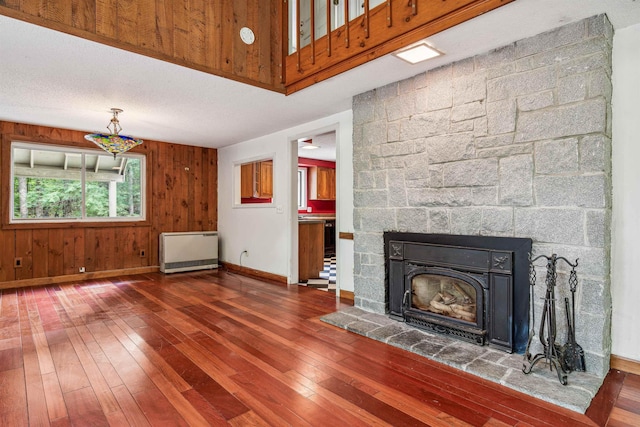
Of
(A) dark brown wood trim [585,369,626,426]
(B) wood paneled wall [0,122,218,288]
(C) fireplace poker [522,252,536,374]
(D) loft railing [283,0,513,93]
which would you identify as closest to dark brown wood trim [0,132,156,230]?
(B) wood paneled wall [0,122,218,288]

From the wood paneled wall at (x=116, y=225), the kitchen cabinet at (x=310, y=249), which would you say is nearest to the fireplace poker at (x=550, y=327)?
the kitchen cabinet at (x=310, y=249)

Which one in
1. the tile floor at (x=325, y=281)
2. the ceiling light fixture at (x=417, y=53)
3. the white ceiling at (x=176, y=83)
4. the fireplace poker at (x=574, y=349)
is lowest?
the tile floor at (x=325, y=281)

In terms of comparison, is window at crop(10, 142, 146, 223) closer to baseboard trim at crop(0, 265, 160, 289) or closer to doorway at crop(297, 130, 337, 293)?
baseboard trim at crop(0, 265, 160, 289)

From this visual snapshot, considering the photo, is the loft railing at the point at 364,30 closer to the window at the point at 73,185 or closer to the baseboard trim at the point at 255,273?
the baseboard trim at the point at 255,273

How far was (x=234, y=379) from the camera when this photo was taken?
7.09ft

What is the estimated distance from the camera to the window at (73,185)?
16.0 feet

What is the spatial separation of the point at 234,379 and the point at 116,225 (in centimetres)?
A: 449

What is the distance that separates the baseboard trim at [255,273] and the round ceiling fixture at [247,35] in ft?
10.3

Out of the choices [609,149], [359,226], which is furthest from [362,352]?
[609,149]

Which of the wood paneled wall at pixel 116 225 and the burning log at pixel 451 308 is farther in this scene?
the wood paneled wall at pixel 116 225

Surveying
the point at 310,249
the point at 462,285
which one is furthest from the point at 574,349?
the point at 310,249

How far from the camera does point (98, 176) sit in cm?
553

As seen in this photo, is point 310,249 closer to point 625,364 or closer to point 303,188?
point 303,188

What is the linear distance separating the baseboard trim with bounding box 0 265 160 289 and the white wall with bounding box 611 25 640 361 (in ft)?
20.1
